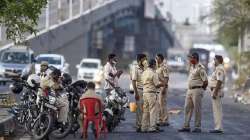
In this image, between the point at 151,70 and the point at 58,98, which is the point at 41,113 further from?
the point at 151,70

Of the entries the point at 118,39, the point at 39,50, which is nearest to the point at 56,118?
the point at 39,50

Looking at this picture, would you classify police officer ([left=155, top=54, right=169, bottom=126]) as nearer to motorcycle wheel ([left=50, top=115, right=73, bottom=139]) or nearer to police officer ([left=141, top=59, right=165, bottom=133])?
police officer ([left=141, top=59, right=165, bottom=133])

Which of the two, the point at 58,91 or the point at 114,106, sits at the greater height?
the point at 58,91

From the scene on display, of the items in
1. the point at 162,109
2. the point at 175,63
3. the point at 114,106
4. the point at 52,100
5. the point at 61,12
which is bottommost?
the point at 162,109

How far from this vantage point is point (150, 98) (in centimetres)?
2239

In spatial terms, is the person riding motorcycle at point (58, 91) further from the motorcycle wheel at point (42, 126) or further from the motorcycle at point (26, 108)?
the motorcycle wheel at point (42, 126)

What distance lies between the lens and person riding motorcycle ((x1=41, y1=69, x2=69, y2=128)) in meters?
19.9

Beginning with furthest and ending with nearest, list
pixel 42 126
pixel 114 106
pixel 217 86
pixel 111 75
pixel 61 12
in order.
A: pixel 61 12
pixel 111 75
pixel 114 106
pixel 217 86
pixel 42 126

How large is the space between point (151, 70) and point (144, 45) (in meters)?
101

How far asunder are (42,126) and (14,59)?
31.3 m

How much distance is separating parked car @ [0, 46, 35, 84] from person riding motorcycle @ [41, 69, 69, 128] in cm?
2775

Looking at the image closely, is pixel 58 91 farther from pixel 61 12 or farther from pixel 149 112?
pixel 61 12

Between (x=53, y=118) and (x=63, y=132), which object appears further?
(x=63, y=132)

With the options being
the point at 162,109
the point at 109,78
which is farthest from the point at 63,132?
the point at 162,109
